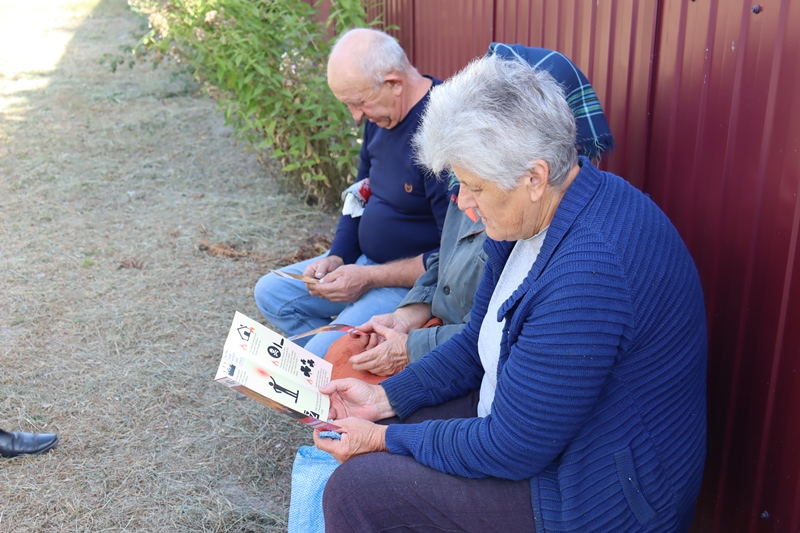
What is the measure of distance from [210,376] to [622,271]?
103 inches

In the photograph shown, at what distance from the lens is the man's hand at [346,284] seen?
2.98 m

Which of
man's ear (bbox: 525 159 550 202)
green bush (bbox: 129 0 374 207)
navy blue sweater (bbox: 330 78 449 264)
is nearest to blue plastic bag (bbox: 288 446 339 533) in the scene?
navy blue sweater (bbox: 330 78 449 264)

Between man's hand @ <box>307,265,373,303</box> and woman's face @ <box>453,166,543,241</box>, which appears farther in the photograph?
man's hand @ <box>307,265,373,303</box>

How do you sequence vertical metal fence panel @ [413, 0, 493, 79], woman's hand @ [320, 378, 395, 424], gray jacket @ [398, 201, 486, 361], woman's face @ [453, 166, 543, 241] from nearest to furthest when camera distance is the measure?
woman's face @ [453, 166, 543, 241], woman's hand @ [320, 378, 395, 424], gray jacket @ [398, 201, 486, 361], vertical metal fence panel @ [413, 0, 493, 79]

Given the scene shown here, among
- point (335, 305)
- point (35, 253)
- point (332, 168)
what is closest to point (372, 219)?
point (335, 305)

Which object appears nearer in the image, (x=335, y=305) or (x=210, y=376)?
(x=335, y=305)

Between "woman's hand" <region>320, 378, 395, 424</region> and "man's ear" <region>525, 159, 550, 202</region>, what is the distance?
2.60 ft

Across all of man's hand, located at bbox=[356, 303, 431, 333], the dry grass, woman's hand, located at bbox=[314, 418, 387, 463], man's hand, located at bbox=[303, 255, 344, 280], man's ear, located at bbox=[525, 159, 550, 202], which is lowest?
the dry grass

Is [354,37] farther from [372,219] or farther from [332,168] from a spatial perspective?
[332,168]

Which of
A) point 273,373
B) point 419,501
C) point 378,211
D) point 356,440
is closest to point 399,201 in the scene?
point 378,211

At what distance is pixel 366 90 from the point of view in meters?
2.87

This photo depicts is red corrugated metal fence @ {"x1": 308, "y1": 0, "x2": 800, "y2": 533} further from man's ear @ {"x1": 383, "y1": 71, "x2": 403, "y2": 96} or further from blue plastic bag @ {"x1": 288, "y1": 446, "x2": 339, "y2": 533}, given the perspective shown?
blue plastic bag @ {"x1": 288, "y1": 446, "x2": 339, "y2": 533}

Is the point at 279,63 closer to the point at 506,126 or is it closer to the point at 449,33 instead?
the point at 449,33

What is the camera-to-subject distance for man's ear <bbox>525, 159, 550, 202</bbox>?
5.24ft
